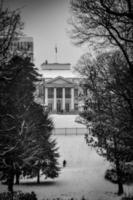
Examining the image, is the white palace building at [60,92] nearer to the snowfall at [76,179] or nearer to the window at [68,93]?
the window at [68,93]

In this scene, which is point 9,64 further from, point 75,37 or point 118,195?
point 118,195

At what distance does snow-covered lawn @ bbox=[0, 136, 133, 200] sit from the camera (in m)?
22.0

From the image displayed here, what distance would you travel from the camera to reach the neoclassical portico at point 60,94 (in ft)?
280

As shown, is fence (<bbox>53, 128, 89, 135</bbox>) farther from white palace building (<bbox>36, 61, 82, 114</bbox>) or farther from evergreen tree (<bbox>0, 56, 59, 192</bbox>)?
white palace building (<bbox>36, 61, 82, 114</bbox>)

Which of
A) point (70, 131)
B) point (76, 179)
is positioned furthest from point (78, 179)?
point (70, 131)

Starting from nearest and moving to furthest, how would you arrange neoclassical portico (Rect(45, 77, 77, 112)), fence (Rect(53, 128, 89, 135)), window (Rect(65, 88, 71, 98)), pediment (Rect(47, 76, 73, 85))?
fence (Rect(53, 128, 89, 135)) → pediment (Rect(47, 76, 73, 85)) → neoclassical portico (Rect(45, 77, 77, 112)) → window (Rect(65, 88, 71, 98))

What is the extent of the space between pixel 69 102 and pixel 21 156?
253ft

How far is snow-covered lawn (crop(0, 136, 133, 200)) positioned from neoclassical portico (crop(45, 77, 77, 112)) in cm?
3713

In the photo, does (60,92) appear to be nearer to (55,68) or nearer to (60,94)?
(60,94)

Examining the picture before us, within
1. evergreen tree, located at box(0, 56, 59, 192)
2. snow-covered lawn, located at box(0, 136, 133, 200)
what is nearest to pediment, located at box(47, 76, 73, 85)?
snow-covered lawn, located at box(0, 136, 133, 200)

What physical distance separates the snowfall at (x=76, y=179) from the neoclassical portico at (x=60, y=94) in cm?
→ 2455

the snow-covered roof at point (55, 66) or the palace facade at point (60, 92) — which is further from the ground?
the snow-covered roof at point (55, 66)

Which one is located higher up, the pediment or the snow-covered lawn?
the pediment

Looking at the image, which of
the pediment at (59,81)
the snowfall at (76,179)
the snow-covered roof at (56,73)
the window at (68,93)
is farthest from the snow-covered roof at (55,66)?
the snowfall at (76,179)
